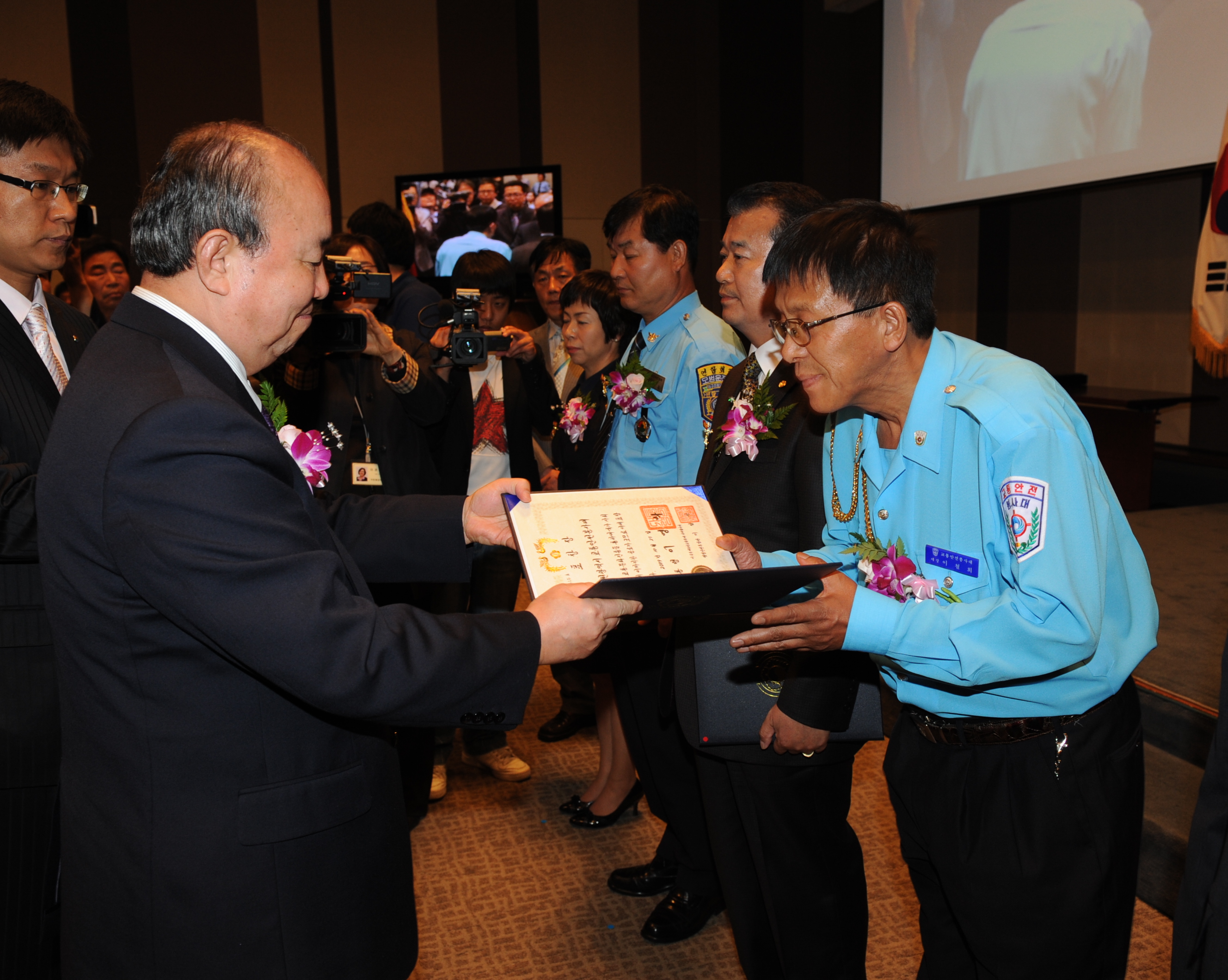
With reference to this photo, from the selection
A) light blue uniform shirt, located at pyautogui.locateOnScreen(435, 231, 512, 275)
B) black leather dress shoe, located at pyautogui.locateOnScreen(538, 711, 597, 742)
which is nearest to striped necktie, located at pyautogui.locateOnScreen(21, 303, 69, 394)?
black leather dress shoe, located at pyautogui.locateOnScreen(538, 711, 597, 742)

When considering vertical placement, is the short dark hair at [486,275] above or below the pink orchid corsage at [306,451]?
above

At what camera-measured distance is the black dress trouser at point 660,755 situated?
7.70ft

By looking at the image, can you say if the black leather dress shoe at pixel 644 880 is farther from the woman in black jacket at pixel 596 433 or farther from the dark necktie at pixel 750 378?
the dark necktie at pixel 750 378

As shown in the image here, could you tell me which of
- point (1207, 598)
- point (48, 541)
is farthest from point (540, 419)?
point (1207, 598)

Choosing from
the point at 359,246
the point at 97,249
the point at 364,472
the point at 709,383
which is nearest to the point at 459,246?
the point at 97,249

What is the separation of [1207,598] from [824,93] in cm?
648

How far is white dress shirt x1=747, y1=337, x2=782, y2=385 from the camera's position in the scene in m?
1.99

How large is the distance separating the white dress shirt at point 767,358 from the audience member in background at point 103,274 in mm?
3708

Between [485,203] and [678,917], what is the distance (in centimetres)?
612

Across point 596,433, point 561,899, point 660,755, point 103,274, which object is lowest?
point 561,899

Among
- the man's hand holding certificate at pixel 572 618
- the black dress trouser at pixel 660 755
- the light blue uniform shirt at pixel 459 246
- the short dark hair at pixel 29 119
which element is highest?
the light blue uniform shirt at pixel 459 246

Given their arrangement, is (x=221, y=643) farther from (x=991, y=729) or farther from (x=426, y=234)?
(x=426, y=234)

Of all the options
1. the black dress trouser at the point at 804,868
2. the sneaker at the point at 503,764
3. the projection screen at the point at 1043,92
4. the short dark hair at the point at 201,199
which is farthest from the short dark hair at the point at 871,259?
the projection screen at the point at 1043,92

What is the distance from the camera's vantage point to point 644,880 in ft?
8.26
